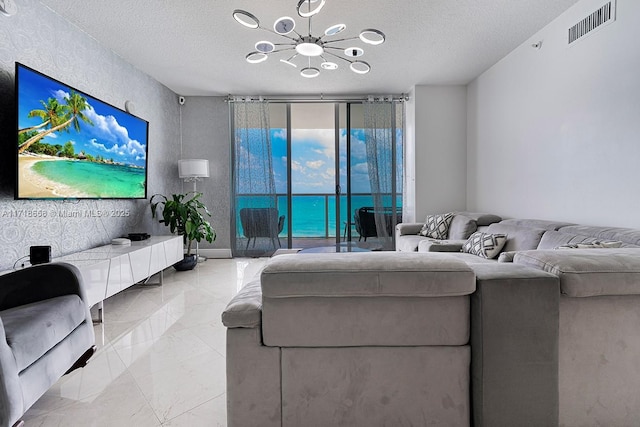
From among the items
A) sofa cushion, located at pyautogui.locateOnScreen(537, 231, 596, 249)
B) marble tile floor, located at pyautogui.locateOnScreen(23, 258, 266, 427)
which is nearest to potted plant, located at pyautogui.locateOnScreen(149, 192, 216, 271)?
marble tile floor, located at pyautogui.locateOnScreen(23, 258, 266, 427)

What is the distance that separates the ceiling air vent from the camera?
2.48 metres

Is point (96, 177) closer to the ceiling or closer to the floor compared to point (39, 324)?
closer to the ceiling

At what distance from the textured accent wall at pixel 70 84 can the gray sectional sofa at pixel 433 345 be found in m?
2.26

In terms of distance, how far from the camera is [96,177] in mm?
3125

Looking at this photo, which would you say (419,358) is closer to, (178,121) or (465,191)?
(465,191)

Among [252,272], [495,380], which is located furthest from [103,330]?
[495,380]

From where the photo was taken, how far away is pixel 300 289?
1225mm

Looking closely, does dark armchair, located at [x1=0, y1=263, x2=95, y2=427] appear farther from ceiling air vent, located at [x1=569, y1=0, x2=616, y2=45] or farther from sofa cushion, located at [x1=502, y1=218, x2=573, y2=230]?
ceiling air vent, located at [x1=569, y1=0, x2=616, y2=45]

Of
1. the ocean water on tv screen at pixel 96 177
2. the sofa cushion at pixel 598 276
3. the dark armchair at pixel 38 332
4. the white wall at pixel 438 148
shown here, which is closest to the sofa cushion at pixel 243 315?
the dark armchair at pixel 38 332

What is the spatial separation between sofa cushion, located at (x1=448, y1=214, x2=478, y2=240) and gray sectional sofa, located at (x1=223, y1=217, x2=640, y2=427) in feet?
8.20

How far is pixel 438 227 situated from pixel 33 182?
398 centimetres

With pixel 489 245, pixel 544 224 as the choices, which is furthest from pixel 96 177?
pixel 544 224

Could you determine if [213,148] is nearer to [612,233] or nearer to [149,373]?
[149,373]

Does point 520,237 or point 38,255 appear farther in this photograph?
point 520,237
